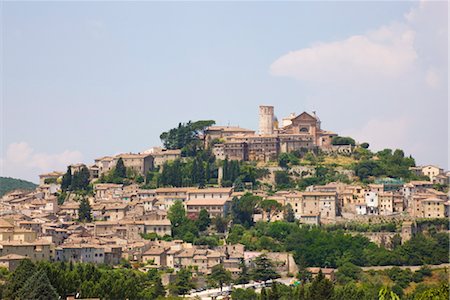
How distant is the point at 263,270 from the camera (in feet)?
182

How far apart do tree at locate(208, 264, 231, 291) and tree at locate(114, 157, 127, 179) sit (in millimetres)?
18355

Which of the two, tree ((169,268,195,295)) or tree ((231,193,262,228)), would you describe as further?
tree ((231,193,262,228))

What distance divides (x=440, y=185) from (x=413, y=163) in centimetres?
402

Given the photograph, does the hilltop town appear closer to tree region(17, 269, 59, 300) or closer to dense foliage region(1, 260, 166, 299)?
dense foliage region(1, 260, 166, 299)

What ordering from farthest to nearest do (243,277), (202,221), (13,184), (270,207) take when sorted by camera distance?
1. (13,184)
2. (270,207)
3. (202,221)
4. (243,277)

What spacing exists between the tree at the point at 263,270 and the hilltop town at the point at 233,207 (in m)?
0.25

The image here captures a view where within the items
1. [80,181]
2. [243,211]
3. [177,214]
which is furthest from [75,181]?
[243,211]

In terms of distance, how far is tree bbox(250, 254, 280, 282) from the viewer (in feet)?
181

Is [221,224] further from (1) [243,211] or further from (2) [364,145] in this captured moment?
(2) [364,145]

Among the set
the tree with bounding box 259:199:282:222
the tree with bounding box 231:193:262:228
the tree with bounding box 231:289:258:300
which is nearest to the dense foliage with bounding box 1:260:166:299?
the tree with bounding box 231:289:258:300

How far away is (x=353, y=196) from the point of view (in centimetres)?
6606

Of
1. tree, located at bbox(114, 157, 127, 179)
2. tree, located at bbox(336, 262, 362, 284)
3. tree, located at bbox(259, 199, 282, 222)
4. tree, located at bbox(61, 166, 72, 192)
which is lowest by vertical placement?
tree, located at bbox(336, 262, 362, 284)

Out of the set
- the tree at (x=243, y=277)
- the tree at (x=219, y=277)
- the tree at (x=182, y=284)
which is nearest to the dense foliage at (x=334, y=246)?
the tree at (x=243, y=277)

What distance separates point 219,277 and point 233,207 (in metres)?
10.1
